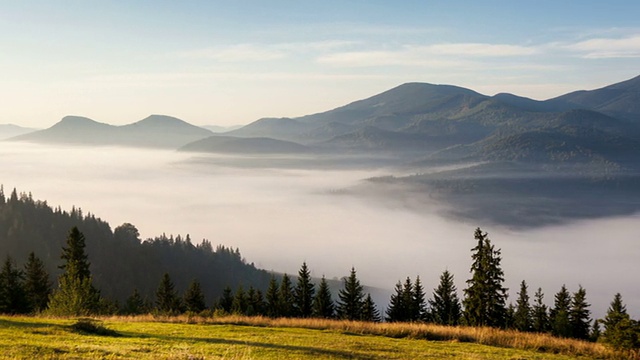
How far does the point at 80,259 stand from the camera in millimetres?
55250

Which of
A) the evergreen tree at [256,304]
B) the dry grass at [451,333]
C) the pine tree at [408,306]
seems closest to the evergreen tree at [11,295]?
the evergreen tree at [256,304]

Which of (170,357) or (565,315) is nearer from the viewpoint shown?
(170,357)

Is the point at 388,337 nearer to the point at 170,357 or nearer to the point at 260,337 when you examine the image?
the point at 260,337

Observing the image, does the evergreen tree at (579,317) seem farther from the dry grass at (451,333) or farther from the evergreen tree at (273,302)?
the dry grass at (451,333)

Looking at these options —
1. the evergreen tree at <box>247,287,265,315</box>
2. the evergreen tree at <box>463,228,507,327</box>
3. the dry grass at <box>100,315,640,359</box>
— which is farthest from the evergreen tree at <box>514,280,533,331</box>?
the dry grass at <box>100,315,640,359</box>

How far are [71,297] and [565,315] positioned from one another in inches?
3171

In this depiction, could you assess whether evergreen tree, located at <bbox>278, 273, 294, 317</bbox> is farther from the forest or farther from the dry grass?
the dry grass

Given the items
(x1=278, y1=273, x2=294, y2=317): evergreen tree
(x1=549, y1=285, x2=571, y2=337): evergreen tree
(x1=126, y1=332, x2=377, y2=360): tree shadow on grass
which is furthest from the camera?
(x1=549, y1=285, x2=571, y2=337): evergreen tree

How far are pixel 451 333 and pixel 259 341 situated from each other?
1026 centimetres

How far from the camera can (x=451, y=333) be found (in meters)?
24.2

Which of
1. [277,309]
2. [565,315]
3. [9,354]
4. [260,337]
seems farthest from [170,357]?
[565,315]

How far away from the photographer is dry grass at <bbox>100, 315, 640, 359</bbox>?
2125cm

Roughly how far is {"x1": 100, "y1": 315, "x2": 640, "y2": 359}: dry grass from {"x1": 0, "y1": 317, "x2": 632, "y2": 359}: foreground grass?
45mm

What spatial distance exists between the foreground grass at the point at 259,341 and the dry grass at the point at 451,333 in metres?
0.04
